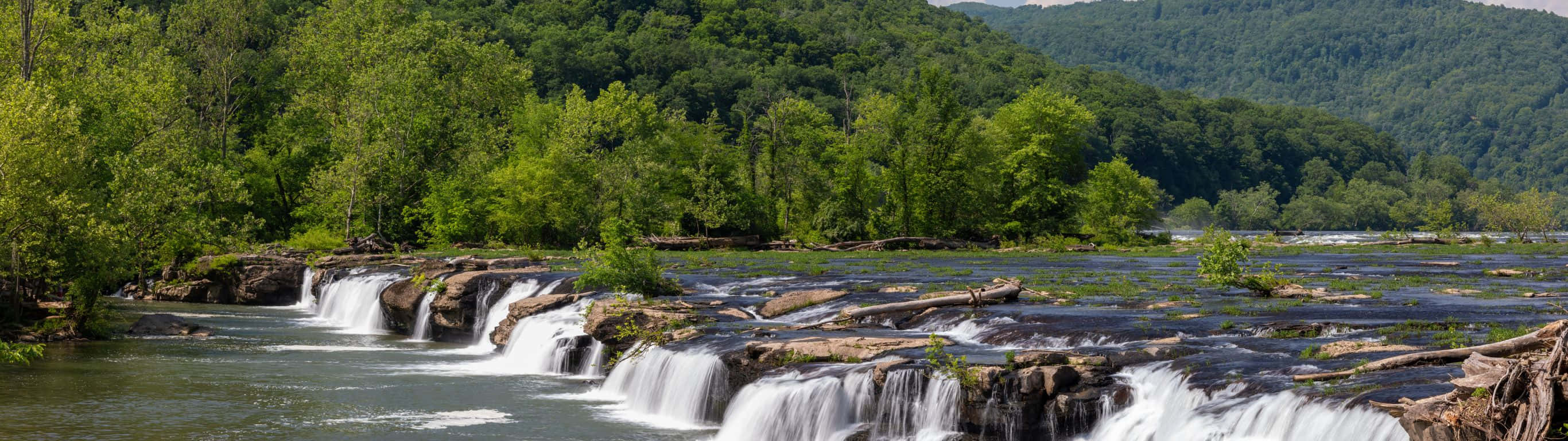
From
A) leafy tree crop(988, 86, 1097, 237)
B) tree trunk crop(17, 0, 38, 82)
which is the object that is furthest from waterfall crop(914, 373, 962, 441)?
leafy tree crop(988, 86, 1097, 237)

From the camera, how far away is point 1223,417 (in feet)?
57.6

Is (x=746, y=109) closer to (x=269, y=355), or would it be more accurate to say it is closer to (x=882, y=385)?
(x=269, y=355)

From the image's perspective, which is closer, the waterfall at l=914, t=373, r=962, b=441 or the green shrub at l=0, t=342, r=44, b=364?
the waterfall at l=914, t=373, r=962, b=441

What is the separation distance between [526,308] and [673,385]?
1290 centimetres

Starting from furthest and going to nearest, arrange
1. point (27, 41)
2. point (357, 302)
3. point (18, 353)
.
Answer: point (27, 41)
point (357, 302)
point (18, 353)

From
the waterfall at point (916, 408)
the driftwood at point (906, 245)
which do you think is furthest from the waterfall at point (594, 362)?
the driftwood at point (906, 245)

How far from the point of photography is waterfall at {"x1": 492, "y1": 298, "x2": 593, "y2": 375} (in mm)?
33562

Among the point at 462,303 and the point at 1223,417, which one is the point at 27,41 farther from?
A: the point at 1223,417

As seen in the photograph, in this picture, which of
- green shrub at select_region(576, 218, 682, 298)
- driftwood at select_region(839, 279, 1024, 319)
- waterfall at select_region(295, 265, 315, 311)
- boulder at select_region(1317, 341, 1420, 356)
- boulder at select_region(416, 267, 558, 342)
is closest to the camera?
boulder at select_region(1317, 341, 1420, 356)

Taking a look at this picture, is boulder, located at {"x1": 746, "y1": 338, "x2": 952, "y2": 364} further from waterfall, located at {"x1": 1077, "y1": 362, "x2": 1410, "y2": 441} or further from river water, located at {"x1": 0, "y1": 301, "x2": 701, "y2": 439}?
waterfall, located at {"x1": 1077, "y1": 362, "x2": 1410, "y2": 441}

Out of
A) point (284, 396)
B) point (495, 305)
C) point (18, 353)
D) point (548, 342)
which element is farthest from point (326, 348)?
point (18, 353)

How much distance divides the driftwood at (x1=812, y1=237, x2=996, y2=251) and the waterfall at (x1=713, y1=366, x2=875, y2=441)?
52308 mm

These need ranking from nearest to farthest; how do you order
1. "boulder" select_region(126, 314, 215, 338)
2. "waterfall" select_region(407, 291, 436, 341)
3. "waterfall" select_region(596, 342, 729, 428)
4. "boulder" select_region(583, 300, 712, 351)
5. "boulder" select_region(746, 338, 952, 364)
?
"boulder" select_region(746, 338, 952, 364), "waterfall" select_region(596, 342, 729, 428), "boulder" select_region(583, 300, 712, 351), "boulder" select_region(126, 314, 215, 338), "waterfall" select_region(407, 291, 436, 341)

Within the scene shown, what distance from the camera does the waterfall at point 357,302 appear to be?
4806 cm
